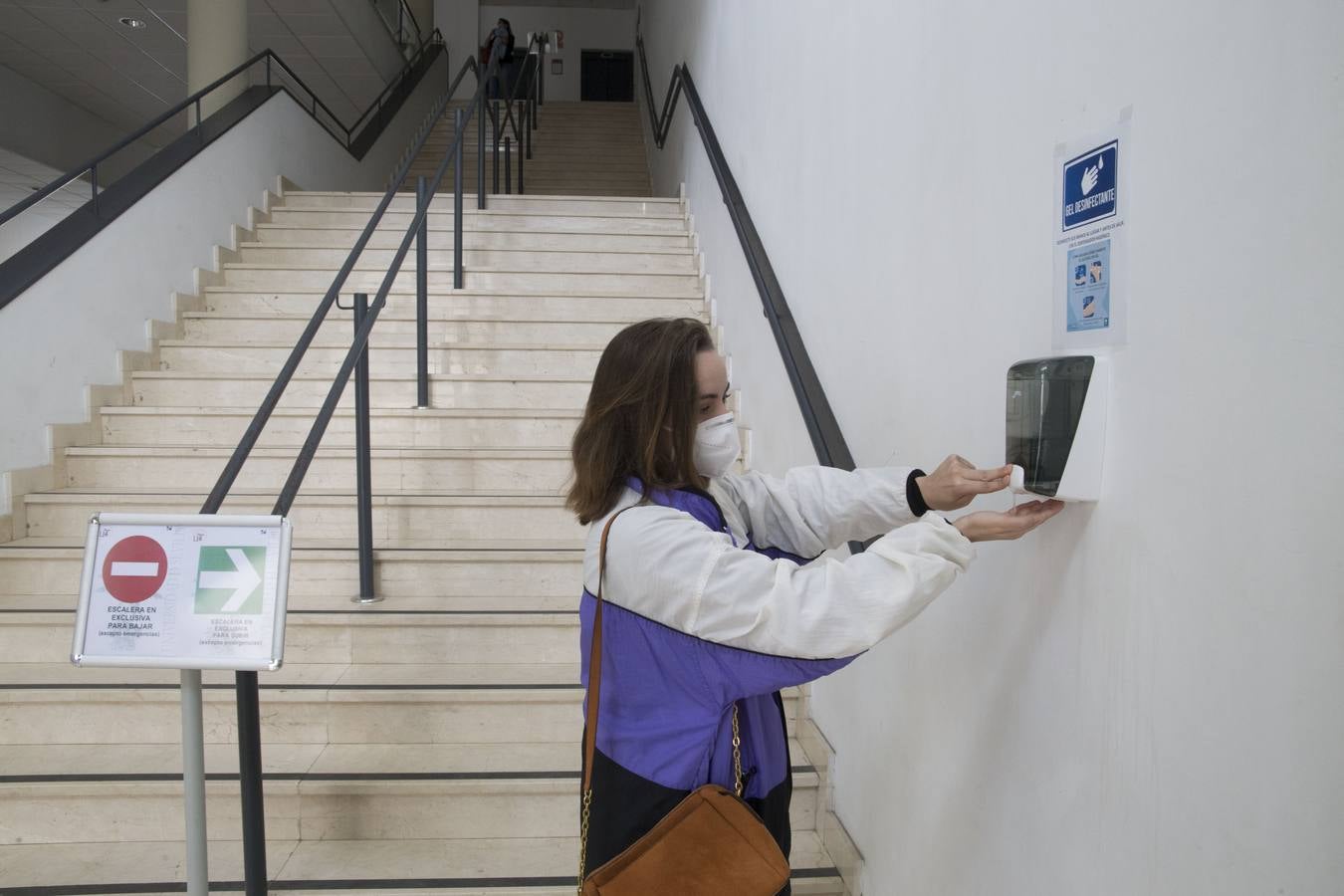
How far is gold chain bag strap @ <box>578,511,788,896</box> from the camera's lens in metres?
1.05

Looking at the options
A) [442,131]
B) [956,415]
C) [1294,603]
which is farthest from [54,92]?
[1294,603]

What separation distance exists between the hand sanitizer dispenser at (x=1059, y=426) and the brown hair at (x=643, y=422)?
388 millimetres

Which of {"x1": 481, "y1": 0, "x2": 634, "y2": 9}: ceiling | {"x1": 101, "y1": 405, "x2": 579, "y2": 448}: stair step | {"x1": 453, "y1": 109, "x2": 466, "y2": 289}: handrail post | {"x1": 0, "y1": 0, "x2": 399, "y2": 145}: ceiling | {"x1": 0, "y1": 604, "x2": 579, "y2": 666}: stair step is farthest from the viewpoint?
{"x1": 481, "y1": 0, "x2": 634, "y2": 9}: ceiling

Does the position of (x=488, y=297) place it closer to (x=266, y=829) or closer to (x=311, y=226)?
(x=311, y=226)

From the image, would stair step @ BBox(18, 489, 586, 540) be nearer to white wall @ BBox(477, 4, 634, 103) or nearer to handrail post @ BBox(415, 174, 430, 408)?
handrail post @ BBox(415, 174, 430, 408)

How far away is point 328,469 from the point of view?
10.8 ft

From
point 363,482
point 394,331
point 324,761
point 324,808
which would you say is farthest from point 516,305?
point 324,808

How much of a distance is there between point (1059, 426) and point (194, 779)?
1448 mm

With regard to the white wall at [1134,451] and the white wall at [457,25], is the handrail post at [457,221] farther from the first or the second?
the white wall at [457,25]

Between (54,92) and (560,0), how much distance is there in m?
7.55

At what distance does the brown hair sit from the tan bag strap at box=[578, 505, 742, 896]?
6 centimetres

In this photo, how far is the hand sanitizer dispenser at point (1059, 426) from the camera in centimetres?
100

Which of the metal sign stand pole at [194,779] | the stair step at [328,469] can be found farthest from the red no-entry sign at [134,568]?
the stair step at [328,469]

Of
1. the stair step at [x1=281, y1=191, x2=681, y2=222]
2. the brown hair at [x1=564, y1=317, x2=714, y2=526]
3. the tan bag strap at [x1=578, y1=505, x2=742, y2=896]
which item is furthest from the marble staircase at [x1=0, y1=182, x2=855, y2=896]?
the brown hair at [x1=564, y1=317, x2=714, y2=526]
